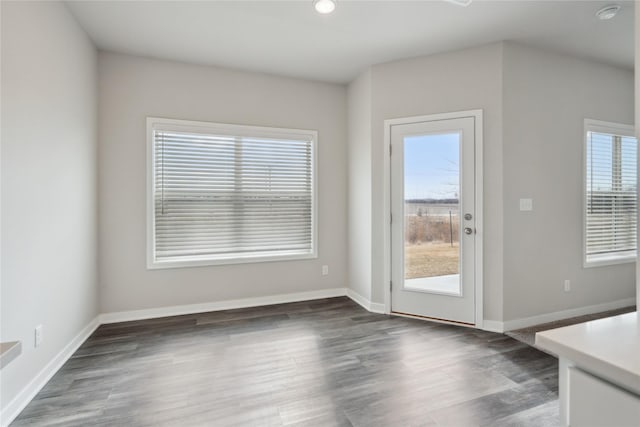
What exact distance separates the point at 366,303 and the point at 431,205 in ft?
4.61

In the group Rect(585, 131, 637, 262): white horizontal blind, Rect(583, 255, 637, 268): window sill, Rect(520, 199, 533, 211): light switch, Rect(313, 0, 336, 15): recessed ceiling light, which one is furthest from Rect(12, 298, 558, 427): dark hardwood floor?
Rect(313, 0, 336, 15): recessed ceiling light

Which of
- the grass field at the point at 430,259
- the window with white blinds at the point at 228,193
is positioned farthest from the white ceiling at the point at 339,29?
the grass field at the point at 430,259

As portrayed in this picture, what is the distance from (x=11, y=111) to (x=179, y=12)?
1.48 metres

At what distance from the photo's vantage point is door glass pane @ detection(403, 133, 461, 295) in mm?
3240

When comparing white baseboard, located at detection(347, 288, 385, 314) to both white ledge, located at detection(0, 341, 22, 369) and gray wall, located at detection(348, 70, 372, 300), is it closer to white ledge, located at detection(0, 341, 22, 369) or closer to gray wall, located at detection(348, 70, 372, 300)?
gray wall, located at detection(348, 70, 372, 300)

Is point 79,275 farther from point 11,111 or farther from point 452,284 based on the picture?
point 452,284

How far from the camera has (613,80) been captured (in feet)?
12.0

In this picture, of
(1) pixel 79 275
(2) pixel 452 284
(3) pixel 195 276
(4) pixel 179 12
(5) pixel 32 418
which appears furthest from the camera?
(3) pixel 195 276

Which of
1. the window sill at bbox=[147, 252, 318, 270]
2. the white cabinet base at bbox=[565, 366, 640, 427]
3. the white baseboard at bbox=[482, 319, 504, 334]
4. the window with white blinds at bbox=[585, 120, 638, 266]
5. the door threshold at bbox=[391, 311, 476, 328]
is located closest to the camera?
the white cabinet base at bbox=[565, 366, 640, 427]

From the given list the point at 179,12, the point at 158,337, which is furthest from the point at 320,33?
the point at 158,337

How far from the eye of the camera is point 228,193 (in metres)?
3.69

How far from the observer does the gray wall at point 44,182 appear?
1.83m

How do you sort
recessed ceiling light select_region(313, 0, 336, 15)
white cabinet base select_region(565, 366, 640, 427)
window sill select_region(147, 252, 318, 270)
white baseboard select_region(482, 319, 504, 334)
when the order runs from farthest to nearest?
1. window sill select_region(147, 252, 318, 270)
2. white baseboard select_region(482, 319, 504, 334)
3. recessed ceiling light select_region(313, 0, 336, 15)
4. white cabinet base select_region(565, 366, 640, 427)

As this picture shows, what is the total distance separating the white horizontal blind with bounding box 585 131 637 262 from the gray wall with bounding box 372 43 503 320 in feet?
4.53
